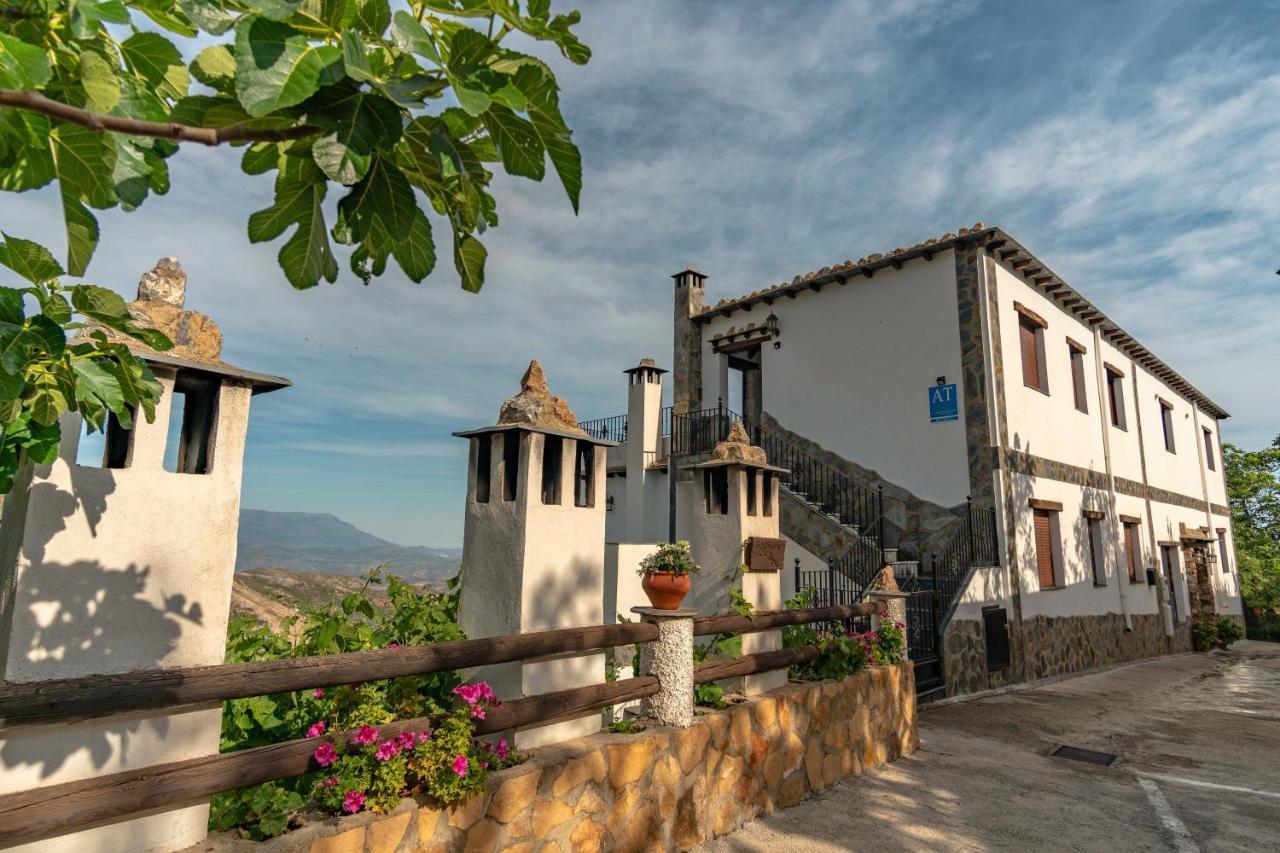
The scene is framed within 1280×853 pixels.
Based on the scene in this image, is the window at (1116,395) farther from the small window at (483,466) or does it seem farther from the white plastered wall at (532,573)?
the small window at (483,466)

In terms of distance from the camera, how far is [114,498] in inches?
100.0

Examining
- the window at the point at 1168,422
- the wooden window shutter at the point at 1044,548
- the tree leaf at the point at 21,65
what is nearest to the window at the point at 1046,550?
the wooden window shutter at the point at 1044,548

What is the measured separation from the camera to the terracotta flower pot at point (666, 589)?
15.3 feet

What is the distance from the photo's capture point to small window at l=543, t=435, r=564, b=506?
4.24 meters

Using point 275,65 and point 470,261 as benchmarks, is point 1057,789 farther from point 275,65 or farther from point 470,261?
point 275,65

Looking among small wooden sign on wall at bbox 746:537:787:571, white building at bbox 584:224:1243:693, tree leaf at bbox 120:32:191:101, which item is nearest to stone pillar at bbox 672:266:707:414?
white building at bbox 584:224:1243:693

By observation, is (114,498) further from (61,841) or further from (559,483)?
(559,483)

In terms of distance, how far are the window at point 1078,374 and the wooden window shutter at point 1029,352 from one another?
1689mm

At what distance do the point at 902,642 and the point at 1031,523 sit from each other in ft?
A: 20.6

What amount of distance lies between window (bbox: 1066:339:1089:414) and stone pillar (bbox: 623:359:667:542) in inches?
343

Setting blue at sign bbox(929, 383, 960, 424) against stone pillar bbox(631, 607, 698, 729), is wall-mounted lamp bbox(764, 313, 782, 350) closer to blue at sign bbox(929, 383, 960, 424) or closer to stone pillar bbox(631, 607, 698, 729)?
blue at sign bbox(929, 383, 960, 424)

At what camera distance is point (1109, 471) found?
15133mm

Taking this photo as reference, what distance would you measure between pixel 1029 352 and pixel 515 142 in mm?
13887

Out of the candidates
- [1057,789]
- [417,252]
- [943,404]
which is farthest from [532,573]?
[943,404]
